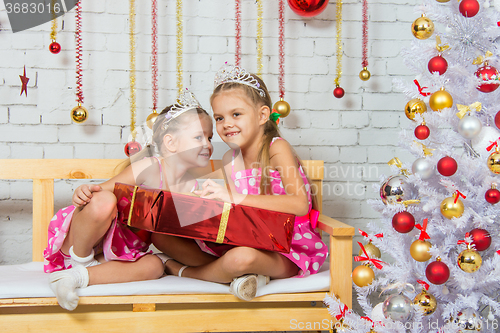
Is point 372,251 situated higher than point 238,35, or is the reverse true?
point 238,35

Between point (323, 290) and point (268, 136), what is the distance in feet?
1.85

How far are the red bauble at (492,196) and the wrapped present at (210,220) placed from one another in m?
0.51

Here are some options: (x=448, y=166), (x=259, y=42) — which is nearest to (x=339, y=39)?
(x=259, y=42)

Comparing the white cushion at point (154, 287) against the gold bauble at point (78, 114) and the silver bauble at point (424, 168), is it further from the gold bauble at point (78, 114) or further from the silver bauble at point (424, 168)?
the gold bauble at point (78, 114)

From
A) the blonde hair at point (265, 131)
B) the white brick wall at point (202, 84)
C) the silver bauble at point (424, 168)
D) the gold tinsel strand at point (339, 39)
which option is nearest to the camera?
the silver bauble at point (424, 168)

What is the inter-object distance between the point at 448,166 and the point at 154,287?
0.85 meters

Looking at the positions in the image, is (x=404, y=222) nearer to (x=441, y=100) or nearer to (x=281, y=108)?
(x=441, y=100)

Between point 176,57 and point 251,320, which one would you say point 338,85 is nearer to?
point 176,57

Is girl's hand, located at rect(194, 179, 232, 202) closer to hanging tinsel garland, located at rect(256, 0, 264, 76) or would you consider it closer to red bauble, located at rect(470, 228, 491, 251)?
red bauble, located at rect(470, 228, 491, 251)

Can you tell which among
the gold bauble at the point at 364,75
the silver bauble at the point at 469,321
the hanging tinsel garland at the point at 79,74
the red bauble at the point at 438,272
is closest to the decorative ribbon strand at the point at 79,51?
the hanging tinsel garland at the point at 79,74

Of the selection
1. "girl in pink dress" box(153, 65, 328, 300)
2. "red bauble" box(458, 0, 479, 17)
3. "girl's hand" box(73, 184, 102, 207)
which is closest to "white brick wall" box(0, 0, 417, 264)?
"girl in pink dress" box(153, 65, 328, 300)

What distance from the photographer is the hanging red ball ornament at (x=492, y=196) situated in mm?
963

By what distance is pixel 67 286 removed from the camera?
1.04m

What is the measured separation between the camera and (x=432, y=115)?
3.51 ft
